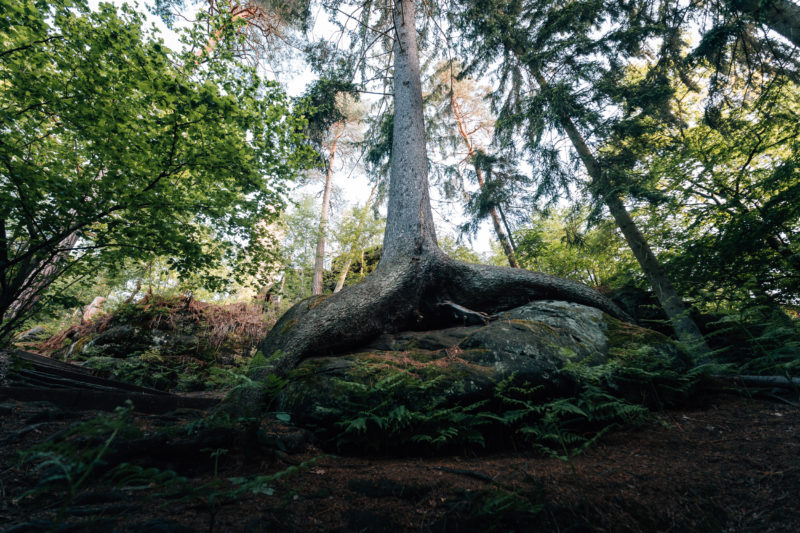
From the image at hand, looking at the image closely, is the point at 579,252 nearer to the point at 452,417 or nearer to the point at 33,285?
the point at 452,417

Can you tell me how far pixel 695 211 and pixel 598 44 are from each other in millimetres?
Answer: 4813

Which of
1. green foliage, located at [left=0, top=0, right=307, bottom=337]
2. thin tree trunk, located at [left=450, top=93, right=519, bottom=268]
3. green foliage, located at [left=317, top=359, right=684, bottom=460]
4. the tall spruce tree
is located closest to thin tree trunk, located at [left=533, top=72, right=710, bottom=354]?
the tall spruce tree

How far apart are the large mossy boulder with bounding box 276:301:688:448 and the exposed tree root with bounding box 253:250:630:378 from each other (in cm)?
35

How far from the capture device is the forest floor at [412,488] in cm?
164

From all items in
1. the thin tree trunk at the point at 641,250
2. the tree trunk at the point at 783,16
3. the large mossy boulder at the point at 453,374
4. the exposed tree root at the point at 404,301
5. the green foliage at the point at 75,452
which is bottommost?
the green foliage at the point at 75,452

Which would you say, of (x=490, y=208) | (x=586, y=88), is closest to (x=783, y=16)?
(x=586, y=88)

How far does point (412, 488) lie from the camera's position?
2.11 m

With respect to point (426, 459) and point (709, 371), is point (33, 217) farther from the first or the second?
point (709, 371)

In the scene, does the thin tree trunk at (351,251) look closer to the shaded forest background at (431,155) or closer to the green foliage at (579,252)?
the shaded forest background at (431,155)

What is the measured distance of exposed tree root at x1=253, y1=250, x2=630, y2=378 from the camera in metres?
4.56

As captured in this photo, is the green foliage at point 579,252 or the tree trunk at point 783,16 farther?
the green foliage at point 579,252

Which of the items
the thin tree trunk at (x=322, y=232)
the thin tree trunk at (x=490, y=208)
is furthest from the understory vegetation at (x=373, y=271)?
the thin tree trunk at (x=322, y=232)

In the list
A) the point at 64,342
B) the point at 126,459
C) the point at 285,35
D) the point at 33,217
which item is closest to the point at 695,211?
the point at 126,459

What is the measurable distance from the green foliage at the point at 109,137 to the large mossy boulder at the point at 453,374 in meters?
3.42
